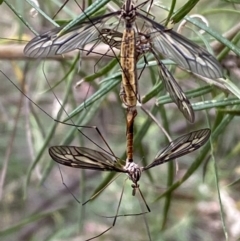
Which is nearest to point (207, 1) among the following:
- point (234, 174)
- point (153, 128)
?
point (153, 128)

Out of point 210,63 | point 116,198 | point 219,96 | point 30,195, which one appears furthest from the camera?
point 30,195

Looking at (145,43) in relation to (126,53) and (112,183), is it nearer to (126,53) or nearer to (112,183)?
(126,53)

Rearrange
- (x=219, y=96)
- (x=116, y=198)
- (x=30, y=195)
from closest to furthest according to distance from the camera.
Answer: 1. (x=219, y=96)
2. (x=116, y=198)
3. (x=30, y=195)

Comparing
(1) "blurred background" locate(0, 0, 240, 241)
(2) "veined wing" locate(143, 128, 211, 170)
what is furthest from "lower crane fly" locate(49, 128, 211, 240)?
(1) "blurred background" locate(0, 0, 240, 241)

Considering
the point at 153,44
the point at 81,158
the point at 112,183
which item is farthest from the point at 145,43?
the point at 112,183

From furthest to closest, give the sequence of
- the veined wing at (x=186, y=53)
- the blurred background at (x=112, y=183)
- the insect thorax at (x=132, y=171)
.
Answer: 1. the blurred background at (x=112, y=183)
2. the insect thorax at (x=132, y=171)
3. the veined wing at (x=186, y=53)

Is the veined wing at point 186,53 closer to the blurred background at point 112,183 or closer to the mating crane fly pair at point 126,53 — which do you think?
the mating crane fly pair at point 126,53

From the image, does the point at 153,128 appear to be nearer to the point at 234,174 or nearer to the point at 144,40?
the point at 234,174

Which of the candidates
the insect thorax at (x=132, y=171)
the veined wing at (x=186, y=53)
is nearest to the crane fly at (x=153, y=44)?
the veined wing at (x=186, y=53)
